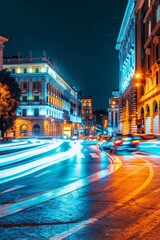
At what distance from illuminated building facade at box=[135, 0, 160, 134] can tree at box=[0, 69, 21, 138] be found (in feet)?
63.5

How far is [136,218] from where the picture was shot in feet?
20.1

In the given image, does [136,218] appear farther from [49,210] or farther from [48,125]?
[48,125]

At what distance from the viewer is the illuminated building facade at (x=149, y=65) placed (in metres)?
45.6

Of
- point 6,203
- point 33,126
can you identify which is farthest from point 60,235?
point 33,126

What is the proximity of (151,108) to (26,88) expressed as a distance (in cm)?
4567

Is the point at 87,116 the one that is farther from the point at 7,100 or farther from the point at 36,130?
the point at 7,100

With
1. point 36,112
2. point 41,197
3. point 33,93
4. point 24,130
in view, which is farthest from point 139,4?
point 41,197

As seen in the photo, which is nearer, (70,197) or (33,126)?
(70,197)

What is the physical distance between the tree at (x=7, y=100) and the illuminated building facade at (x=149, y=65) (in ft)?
63.5

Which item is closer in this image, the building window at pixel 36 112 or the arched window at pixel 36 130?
the arched window at pixel 36 130

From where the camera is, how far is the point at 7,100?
46688mm

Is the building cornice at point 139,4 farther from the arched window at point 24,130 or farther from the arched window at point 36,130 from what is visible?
the arched window at point 24,130

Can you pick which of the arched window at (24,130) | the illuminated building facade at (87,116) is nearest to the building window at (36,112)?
the arched window at (24,130)

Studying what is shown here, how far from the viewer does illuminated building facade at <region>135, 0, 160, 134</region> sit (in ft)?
149
